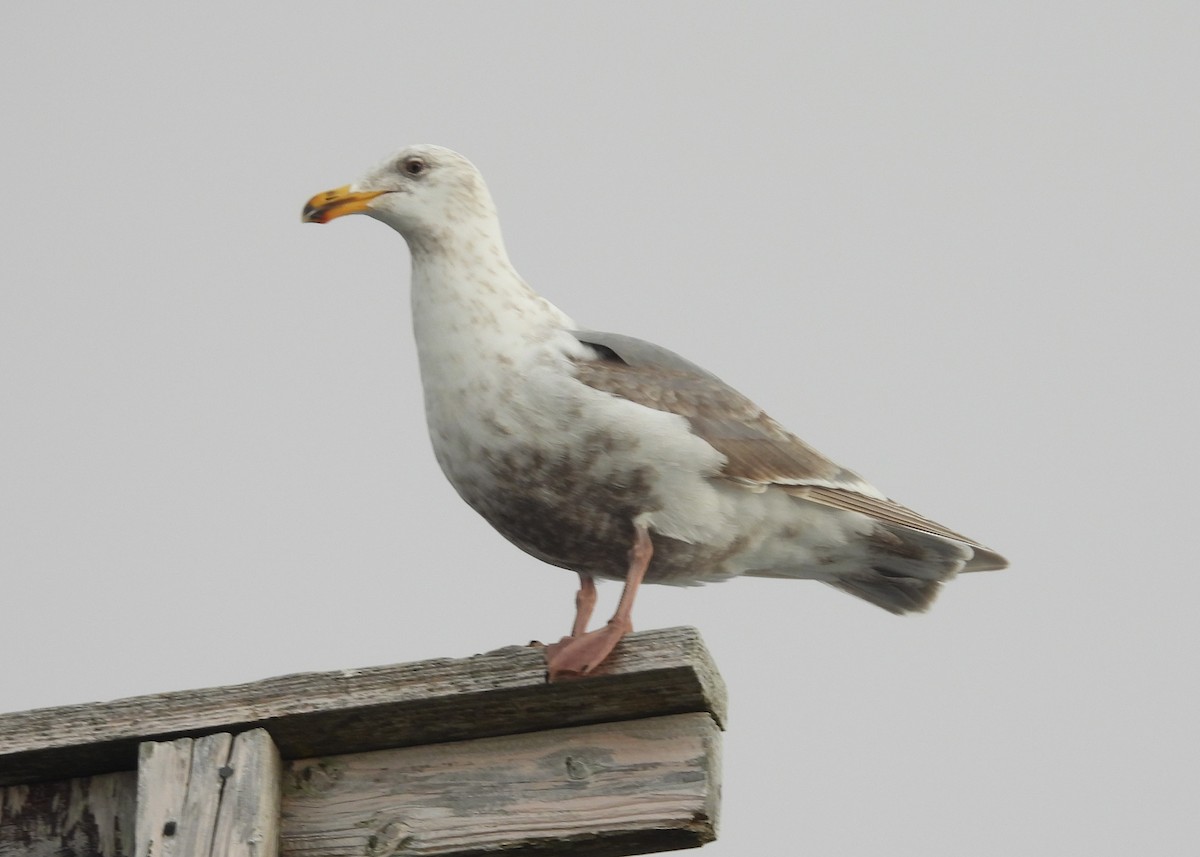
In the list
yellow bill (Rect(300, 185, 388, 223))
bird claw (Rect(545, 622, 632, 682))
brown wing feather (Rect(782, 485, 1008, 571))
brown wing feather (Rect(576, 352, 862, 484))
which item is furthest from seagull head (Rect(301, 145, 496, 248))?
bird claw (Rect(545, 622, 632, 682))

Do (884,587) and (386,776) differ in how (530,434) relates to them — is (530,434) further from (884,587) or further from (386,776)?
(884,587)

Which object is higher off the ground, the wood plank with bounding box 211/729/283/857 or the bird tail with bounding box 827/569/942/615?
the bird tail with bounding box 827/569/942/615

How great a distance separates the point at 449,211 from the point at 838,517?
1.47 m

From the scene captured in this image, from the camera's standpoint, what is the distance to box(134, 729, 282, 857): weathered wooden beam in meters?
3.27

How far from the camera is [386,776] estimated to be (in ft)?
11.4

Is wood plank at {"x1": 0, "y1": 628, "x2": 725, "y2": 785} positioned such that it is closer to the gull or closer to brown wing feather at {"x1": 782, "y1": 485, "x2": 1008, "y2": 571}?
the gull

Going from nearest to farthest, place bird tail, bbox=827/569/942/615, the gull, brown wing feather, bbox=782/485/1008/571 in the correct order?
1. the gull
2. brown wing feather, bbox=782/485/1008/571
3. bird tail, bbox=827/569/942/615

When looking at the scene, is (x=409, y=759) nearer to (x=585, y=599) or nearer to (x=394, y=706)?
(x=394, y=706)

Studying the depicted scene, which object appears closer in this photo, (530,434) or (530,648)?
(530,648)

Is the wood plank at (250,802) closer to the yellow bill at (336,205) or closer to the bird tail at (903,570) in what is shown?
the yellow bill at (336,205)

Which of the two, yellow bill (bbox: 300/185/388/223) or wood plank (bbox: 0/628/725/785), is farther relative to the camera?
yellow bill (bbox: 300/185/388/223)

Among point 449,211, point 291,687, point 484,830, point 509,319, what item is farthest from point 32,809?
point 449,211

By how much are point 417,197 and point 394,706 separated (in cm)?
200

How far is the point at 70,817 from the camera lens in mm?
3561
